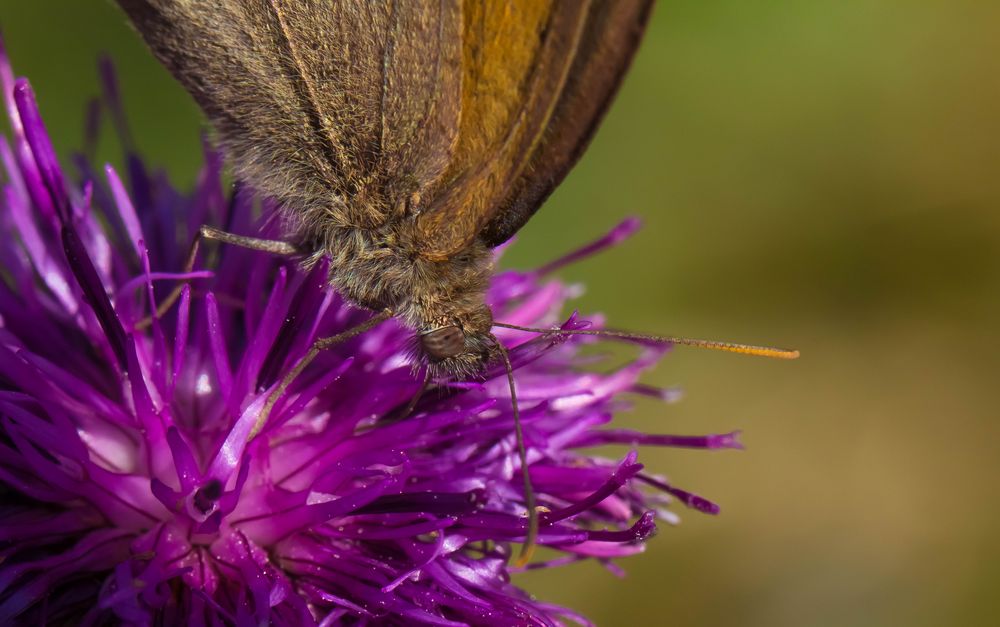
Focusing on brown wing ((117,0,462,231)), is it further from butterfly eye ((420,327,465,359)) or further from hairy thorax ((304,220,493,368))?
butterfly eye ((420,327,465,359))

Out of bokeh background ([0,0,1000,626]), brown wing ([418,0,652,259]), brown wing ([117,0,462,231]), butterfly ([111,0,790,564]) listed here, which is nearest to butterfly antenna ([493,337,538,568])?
butterfly ([111,0,790,564])

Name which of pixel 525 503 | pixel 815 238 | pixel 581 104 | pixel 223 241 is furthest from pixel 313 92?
pixel 815 238

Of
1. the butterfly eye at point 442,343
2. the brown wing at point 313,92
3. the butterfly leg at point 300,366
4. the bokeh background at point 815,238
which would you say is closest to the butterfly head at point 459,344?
the butterfly eye at point 442,343

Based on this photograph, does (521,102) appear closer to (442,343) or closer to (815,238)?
(442,343)

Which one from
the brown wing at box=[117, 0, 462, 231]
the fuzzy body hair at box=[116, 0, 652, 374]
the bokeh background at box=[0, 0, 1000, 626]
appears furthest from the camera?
the bokeh background at box=[0, 0, 1000, 626]

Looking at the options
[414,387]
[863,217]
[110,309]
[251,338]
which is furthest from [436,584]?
[863,217]

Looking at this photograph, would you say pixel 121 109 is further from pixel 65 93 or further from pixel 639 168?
pixel 639 168
